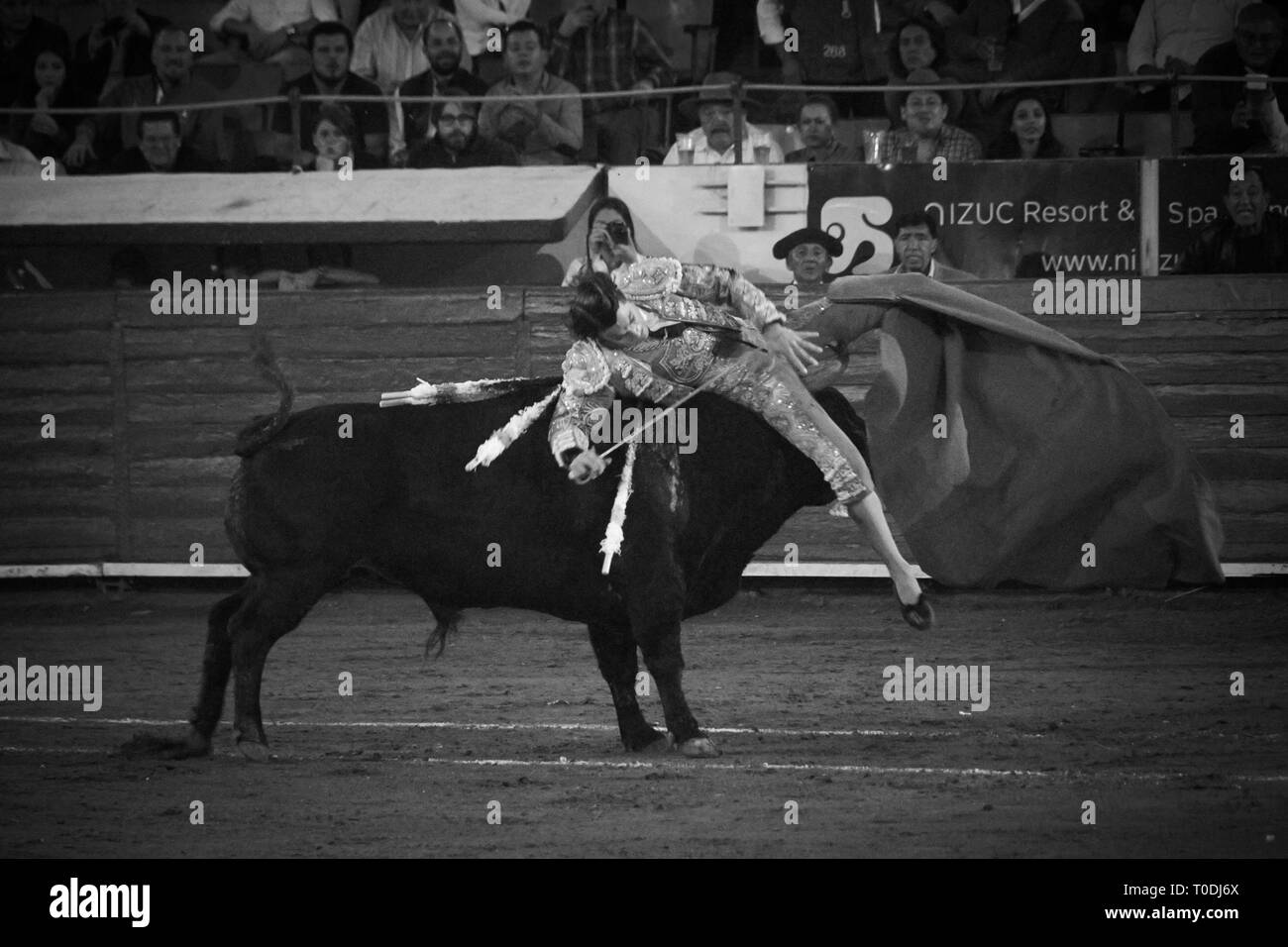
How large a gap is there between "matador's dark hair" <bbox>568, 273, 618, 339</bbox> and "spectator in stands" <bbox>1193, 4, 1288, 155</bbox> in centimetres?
548

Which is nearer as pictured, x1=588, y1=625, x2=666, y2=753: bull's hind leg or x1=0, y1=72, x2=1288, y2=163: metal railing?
x1=588, y1=625, x2=666, y2=753: bull's hind leg

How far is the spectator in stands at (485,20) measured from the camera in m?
11.9

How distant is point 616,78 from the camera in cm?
1130

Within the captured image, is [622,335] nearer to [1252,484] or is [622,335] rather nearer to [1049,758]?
[1049,758]

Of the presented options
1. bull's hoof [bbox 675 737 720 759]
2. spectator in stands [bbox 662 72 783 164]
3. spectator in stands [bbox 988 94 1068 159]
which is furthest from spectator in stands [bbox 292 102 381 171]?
bull's hoof [bbox 675 737 720 759]

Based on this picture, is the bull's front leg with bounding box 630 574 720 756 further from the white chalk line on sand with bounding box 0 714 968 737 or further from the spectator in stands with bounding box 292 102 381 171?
the spectator in stands with bounding box 292 102 381 171

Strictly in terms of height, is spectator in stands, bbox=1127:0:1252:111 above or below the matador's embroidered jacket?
above

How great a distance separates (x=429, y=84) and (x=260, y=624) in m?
5.73

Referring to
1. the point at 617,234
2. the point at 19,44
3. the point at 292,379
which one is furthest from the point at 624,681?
the point at 19,44

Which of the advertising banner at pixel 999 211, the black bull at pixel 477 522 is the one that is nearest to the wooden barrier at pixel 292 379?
the advertising banner at pixel 999 211

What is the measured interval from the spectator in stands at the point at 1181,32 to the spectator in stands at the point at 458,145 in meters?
3.80

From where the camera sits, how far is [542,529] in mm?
6539

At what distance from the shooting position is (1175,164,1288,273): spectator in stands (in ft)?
33.4

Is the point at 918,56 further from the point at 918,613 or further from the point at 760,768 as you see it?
the point at 760,768
